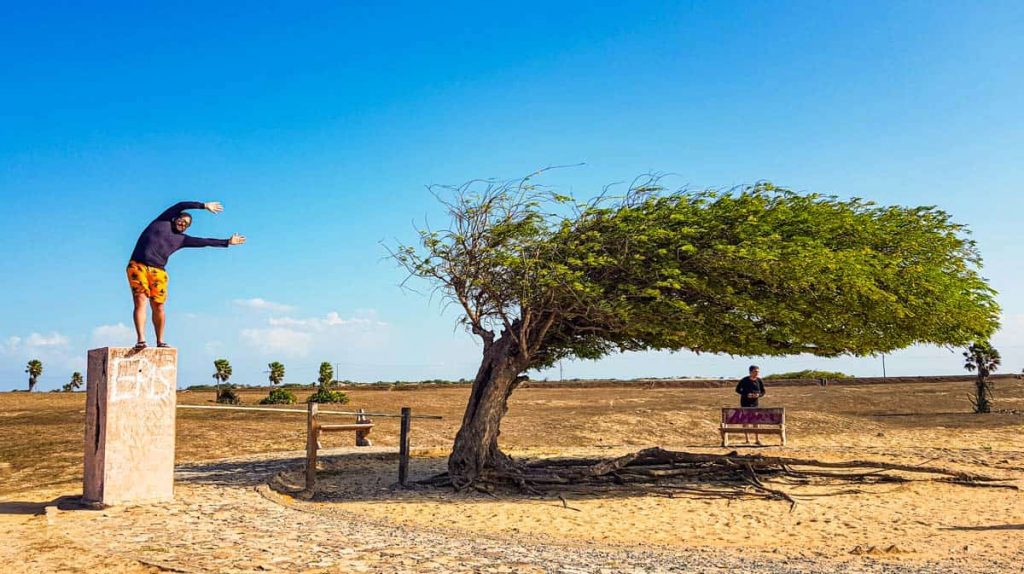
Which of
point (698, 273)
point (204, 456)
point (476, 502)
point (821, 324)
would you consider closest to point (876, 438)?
point (821, 324)

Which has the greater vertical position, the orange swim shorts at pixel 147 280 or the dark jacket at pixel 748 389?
the orange swim shorts at pixel 147 280

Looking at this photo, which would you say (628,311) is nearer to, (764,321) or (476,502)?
(764,321)

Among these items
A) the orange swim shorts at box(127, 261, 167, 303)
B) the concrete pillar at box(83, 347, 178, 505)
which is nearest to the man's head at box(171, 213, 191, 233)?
the orange swim shorts at box(127, 261, 167, 303)

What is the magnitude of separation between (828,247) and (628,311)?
3819mm

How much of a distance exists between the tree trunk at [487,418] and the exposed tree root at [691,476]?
0.25m

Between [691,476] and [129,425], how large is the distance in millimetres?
10105

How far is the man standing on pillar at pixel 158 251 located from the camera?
1224 cm

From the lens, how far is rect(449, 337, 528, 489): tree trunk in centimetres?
1533

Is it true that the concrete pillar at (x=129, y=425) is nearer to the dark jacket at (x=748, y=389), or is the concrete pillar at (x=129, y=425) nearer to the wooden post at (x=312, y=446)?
the wooden post at (x=312, y=446)

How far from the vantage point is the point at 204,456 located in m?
20.1

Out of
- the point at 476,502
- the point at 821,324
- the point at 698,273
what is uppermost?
the point at 698,273

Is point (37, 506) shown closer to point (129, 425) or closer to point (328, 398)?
point (129, 425)

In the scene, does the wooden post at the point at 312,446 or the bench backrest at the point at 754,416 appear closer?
the wooden post at the point at 312,446

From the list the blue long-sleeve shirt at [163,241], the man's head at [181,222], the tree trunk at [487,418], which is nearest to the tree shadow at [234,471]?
the tree trunk at [487,418]
